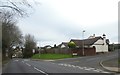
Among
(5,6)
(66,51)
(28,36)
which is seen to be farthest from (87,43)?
(5,6)

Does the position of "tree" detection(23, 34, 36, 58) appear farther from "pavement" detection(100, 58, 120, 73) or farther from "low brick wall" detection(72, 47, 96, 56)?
"pavement" detection(100, 58, 120, 73)

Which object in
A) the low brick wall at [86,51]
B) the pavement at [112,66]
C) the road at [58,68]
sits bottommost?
the road at [58,68]

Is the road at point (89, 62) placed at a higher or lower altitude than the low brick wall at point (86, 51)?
lower

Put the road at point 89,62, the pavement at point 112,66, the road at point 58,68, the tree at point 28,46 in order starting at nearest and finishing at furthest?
the pavement at point 112,66 < the road at point 58,68 < the road at point 89,62 < the tree at point 28,46

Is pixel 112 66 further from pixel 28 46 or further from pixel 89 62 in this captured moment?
pixel 28 46

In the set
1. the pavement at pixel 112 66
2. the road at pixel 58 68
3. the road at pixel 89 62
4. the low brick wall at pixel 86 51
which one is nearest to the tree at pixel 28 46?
the low brick wall at pixel 86 51

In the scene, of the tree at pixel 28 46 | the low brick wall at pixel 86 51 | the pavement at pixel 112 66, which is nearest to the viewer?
the pavement at pixel 112 66

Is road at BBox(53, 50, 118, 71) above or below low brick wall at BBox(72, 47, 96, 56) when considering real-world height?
below

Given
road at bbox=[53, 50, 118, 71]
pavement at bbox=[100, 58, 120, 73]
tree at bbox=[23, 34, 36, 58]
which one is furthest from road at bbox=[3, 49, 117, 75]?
tree at bbox=[23, 34, 36, 58]

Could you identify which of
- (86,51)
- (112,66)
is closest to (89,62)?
(112,66)

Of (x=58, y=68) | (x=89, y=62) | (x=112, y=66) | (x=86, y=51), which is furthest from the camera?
(x=86, y=51)

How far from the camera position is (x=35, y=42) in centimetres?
14288

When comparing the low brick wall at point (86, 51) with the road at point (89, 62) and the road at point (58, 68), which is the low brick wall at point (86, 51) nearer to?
the road at point (89, 62)

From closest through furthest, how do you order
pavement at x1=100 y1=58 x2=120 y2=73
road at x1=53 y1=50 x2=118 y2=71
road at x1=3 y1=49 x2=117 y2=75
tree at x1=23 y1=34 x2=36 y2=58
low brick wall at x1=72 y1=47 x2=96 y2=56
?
pavement at x1=100 y1=58 x2=120 y2=73, road at x1=3 y1=49 x2=117 y2=75, road at x1=53 y1=50 x2=118 y2=71, low brick wall at x1=72 y1=47 x2=96 y2=56, tree at x1=23 y1=34 x2=36 y2=58
